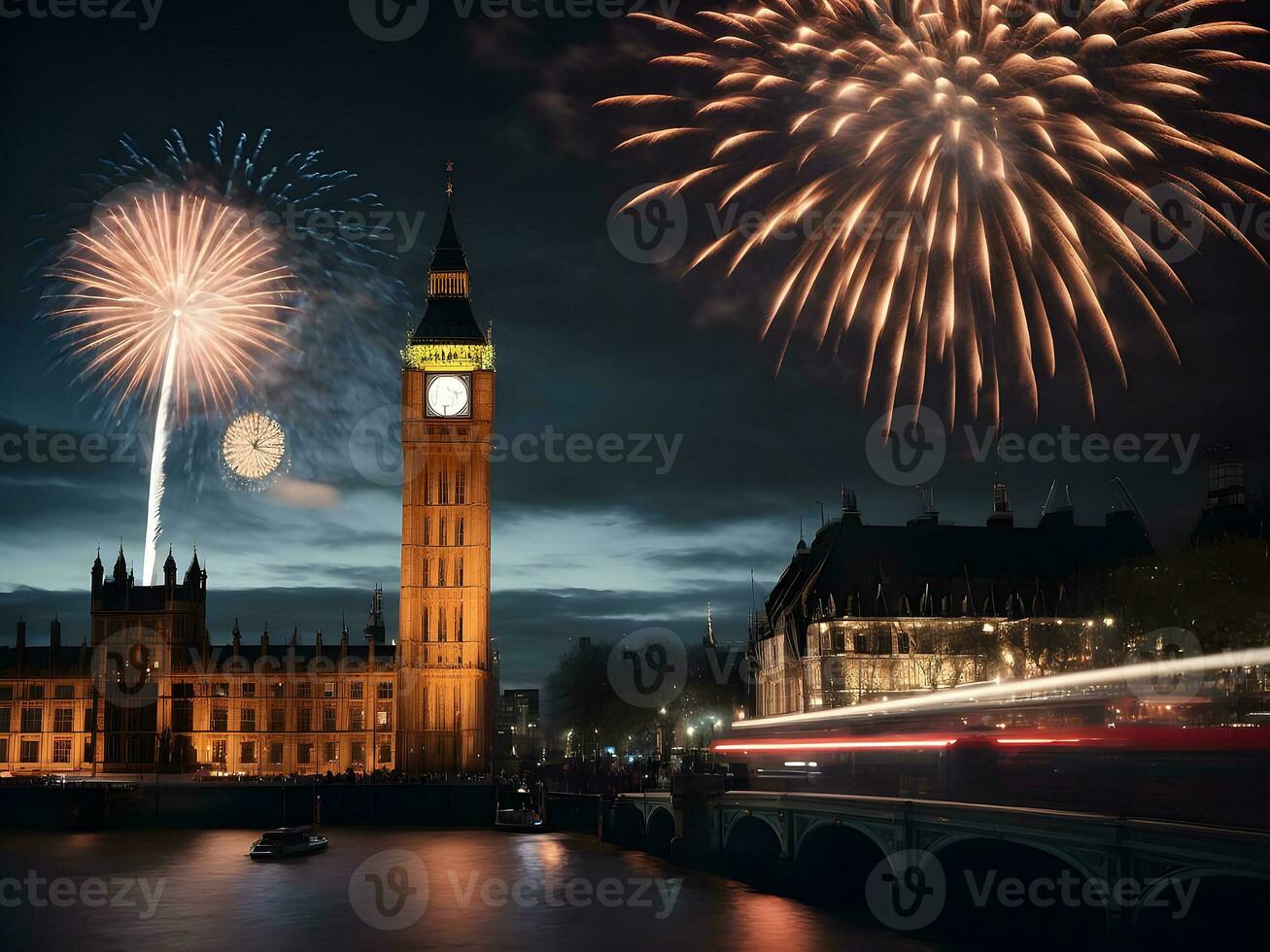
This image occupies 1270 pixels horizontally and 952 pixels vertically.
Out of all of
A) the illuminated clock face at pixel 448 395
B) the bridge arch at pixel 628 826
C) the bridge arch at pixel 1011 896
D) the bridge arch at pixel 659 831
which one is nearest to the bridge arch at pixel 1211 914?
the bridge arch at pixel 1011 896

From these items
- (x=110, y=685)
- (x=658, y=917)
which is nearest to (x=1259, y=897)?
(x=658, y=917)

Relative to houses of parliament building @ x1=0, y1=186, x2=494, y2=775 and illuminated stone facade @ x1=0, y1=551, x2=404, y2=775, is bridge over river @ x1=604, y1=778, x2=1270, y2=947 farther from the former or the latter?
illuminated stone facade @ x1=0, y1=551, x2=404, y2=775

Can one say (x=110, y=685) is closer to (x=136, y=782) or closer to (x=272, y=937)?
(x=136, y=782)

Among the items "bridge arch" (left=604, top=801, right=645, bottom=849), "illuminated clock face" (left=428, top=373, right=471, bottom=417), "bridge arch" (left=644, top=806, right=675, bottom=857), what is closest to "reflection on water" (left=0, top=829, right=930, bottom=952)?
"bridge arch" (left=644, top=806, right=675, bottom=857)

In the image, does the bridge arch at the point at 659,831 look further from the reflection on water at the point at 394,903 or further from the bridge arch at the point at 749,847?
the bridge arch at the point at 749,847

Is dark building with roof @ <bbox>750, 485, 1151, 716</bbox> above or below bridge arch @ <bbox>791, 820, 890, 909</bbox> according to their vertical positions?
above

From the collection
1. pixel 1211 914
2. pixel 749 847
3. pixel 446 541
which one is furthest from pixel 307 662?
pixel 1211 914

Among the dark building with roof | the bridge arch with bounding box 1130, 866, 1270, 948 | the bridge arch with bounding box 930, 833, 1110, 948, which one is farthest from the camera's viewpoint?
the dark building with roof

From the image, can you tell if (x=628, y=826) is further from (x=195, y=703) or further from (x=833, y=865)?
(x=195, y=703)
